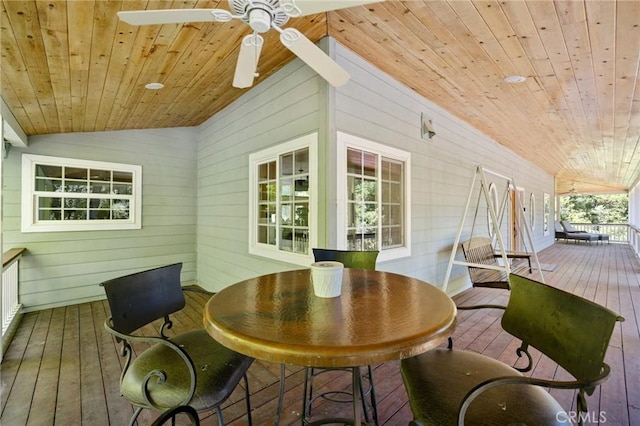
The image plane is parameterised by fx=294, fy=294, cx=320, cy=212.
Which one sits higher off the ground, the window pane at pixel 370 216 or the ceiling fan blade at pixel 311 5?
the ceiling fan blade at pixel 311 5

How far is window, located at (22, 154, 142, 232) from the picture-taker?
13.2 feet

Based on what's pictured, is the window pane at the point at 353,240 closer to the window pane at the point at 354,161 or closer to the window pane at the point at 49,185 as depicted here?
the window pane at the point at 354,161

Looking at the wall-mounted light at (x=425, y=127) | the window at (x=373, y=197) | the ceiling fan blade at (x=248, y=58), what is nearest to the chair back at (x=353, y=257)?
the window at (x=373, y=197)

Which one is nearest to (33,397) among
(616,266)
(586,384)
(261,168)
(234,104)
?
(261,168)

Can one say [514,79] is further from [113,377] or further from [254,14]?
[113,377]

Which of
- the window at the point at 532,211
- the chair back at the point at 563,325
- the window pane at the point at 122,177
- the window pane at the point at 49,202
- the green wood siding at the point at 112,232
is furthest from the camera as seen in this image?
the window at the point at 532,211

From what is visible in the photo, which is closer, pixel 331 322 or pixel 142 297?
pixel 331 322

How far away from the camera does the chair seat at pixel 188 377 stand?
1.18 meters

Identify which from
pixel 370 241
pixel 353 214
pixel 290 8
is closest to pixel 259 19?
pixel 290 8

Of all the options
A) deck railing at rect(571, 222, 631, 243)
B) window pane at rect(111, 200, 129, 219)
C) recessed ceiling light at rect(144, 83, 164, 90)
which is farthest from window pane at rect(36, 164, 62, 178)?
deck railing at rect(571, 222, 631, 243)

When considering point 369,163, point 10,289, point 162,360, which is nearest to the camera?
point 162,360

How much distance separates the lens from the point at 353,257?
228 cm

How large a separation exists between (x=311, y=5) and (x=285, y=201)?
218cm

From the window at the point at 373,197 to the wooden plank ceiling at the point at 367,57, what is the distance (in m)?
0.97
